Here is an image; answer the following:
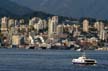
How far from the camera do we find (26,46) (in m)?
195

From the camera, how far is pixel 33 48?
191 meters

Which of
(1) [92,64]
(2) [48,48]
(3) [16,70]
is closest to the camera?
(3) [16,70]

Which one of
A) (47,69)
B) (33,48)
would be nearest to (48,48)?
(33,48)

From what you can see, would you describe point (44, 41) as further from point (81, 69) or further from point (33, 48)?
point (81, 69)

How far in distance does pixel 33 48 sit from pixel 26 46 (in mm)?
4128

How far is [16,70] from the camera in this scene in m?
68.8

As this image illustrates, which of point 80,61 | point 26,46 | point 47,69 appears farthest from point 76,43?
point 47,69

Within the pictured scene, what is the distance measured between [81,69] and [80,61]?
11.3 meters

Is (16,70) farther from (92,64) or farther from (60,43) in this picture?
(60,43)

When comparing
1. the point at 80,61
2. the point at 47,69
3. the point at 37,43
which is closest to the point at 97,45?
the point at 37,43

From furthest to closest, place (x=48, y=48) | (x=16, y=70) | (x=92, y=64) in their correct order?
(x=48, y=48) < (x=92, y=64) < (x=16, y=70)

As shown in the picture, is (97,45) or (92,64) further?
(97,45)

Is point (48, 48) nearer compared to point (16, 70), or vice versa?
point (16, 70)

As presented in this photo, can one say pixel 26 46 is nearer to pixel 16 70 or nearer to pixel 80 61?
pixel 80 61
